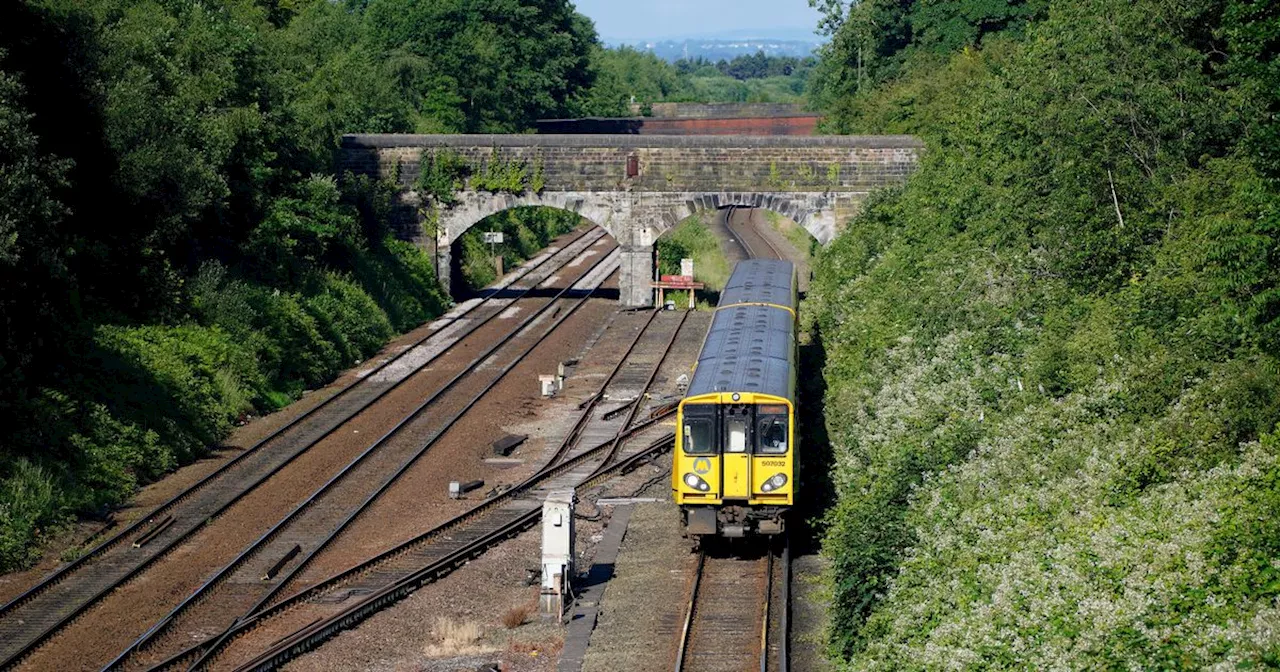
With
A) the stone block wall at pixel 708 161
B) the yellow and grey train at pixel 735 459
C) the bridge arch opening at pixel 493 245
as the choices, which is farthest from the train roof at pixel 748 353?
the bridge arch opening at pixel 493 245

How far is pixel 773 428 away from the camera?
19.9 metres

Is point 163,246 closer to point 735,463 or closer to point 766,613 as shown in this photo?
point 735,463

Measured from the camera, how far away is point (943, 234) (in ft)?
106

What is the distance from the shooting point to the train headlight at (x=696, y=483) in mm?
19703

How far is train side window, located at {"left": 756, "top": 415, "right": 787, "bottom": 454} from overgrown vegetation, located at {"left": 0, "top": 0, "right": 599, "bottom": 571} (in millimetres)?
10959

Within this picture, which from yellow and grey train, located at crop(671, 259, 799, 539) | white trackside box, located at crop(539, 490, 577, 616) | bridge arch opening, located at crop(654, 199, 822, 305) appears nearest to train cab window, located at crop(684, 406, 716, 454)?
yellow and grey train, located at crop(671, 259, 799, 539)

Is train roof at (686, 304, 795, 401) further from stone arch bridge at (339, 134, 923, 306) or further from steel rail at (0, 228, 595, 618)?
stone arch bridge at (339, 134, 923, 306)

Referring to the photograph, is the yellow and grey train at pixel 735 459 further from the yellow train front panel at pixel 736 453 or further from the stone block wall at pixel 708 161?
the stone block wall at pixel 708 161

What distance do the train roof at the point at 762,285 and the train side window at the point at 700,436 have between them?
22.8 feet

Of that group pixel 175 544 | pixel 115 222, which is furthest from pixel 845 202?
pixel 175 544

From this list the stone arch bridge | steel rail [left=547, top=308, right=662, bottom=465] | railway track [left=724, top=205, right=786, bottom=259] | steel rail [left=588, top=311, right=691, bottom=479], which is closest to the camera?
steel rail [left=588, top=311, right=691, bottom=479]

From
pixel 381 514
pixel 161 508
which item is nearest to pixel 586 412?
pixel 381 514

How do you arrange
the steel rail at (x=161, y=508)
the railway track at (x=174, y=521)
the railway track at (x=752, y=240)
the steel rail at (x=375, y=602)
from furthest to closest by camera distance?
1. the railway track at (x=752, y=240)
2. the steel rail at (x=161, y=508)
3. the railway track at (x=174, y=521)
4. the steel rail at (x=375, y=602)

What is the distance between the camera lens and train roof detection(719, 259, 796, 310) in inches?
1065
